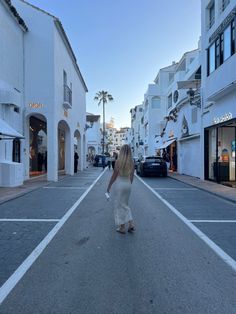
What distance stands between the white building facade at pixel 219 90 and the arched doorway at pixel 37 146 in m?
12.7

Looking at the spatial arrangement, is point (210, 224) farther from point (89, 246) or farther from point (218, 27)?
point (218, 27)

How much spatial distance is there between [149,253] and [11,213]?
18.0 feet

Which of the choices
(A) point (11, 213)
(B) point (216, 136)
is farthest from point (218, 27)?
(A) point (11, 213)

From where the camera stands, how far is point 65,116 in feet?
86.6

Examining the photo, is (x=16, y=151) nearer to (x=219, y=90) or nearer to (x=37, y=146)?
(x=37, y=146)

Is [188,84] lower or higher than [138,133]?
higher

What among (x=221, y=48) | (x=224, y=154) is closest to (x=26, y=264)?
(x=221, y=48)

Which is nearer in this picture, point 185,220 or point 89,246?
point 89,246

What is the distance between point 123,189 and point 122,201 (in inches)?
10.2

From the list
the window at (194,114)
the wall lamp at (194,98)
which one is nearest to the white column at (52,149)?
the wall lamp at (194,98)

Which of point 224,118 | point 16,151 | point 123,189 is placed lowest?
point 123,189

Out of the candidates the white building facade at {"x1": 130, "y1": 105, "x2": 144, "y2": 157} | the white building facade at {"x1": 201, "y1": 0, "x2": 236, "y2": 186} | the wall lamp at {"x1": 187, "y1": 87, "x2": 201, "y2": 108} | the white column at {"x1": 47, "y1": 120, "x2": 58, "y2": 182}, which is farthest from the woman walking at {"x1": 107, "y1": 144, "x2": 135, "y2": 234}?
the white building facade at {"x1": 130, "y1": 105, "x2": 144, "y2": 157}

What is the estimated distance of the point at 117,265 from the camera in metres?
5.61

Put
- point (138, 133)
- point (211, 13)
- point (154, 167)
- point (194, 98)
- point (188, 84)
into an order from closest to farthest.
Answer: point (211, 13)
point (194, 98)
point (154, 167)
point (188, 84)
point (138, 133)
